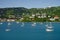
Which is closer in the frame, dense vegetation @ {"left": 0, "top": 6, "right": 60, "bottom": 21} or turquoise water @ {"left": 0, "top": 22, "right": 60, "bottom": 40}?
turquoise water @ {"left": 0, "top": 22, "right": 60, "bottom": 40}

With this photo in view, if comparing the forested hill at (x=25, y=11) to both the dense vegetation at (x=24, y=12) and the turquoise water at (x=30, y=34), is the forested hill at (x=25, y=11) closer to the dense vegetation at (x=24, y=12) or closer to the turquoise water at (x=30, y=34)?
the dense vegetation at (x=24, y=12)

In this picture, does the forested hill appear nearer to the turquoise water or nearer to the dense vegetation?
the dense vegetation

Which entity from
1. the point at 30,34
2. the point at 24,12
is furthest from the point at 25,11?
the point at 30,34

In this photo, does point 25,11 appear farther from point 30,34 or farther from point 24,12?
point 30,34

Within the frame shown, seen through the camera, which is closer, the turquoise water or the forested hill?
the turquoise water

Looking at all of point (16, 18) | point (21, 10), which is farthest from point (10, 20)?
point (21, 10)

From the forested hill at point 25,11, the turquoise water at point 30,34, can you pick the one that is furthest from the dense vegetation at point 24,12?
the turquoise water at point 30,34

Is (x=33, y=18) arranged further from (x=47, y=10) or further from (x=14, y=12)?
(x=14, y=12)

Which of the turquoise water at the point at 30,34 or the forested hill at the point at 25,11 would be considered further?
the forested hill at the point at 25,11

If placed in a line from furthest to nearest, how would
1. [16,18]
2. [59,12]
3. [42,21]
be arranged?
[16,18] → [59,12] → [42,21]

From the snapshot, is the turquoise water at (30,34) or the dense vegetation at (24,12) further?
the dense vegetation at (24,12)

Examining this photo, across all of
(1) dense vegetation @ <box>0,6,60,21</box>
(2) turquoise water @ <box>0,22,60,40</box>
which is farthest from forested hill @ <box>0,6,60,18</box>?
(2) turquoise water @ <box>0,22,60,40</box>
